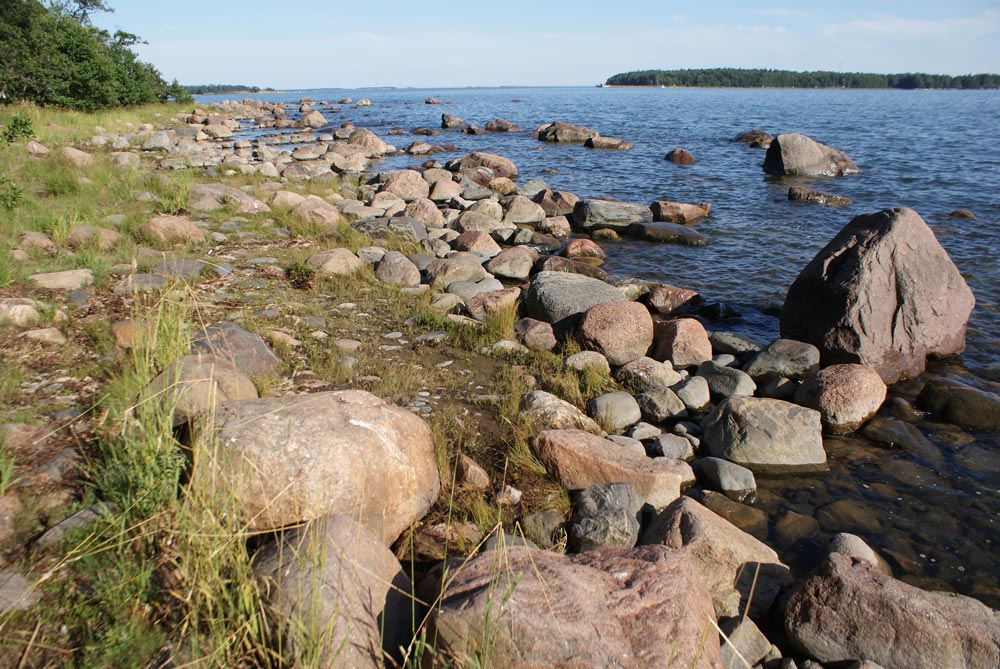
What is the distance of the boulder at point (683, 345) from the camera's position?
24.4ft

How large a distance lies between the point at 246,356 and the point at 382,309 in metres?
2.69

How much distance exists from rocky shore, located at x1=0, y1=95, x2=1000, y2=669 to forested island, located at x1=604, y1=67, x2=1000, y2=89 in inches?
5715

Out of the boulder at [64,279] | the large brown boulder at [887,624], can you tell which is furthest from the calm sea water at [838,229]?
the boulder at [64,279]

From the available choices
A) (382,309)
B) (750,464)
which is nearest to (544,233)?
(382,309)

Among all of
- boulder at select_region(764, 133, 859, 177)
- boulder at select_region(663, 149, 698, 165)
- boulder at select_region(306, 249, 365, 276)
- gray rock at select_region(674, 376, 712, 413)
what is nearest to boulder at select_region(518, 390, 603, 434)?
gray rock at select_region(674, 376, 712, 413)

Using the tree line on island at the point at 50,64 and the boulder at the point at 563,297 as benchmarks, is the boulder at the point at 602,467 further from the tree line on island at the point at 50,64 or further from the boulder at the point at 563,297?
the tree line on island at the point at 50,64

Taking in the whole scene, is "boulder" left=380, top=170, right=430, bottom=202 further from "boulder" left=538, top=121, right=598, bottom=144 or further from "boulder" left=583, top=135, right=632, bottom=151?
"boulder" left=538, top=121, right=598, bottom=144

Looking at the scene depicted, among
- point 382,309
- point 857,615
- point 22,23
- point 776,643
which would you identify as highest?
point 22,23

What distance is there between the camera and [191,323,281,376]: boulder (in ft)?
17.7

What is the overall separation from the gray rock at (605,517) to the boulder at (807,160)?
69.5ft

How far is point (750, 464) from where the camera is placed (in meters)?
5.57

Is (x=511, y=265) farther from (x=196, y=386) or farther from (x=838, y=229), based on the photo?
(x=838, y=229)

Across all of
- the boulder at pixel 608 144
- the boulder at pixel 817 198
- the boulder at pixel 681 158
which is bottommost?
the boulder at pixel 817 198

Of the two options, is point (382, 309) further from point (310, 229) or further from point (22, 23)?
point (22, 23)
